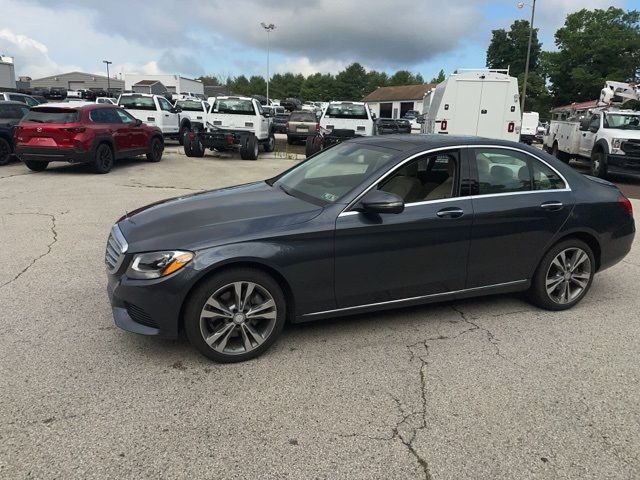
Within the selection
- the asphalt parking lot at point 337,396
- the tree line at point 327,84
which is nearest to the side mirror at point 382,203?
the asphalt parking lot at point 337,396

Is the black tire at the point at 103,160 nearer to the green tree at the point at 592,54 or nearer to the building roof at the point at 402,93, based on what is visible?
the green tree at the point at 592,54

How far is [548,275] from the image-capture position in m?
4.64

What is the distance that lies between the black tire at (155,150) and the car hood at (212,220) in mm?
11488

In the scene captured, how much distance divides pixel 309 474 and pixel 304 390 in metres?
0.78

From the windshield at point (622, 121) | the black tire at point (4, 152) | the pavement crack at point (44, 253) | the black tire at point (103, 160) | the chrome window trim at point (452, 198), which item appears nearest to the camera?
the chrome window trim at point (452, 198)

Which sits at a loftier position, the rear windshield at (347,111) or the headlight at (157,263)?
the rear windshield at (347,111)

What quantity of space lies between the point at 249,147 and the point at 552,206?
13.0m

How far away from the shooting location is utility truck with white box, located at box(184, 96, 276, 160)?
53.6 ft

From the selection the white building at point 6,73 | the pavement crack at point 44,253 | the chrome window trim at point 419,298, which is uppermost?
the white building at point 6,73

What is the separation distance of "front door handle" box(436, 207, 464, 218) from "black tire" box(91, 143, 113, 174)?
10444mm

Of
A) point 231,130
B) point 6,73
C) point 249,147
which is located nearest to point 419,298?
point 249,147

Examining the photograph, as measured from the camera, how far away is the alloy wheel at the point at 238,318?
11.5 ft

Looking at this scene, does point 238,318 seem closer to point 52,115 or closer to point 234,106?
point 52,115

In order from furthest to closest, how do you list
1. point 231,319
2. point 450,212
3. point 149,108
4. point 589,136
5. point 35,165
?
point 149,108
point 589,136
point 35,165
point 450,212
point 231,319
